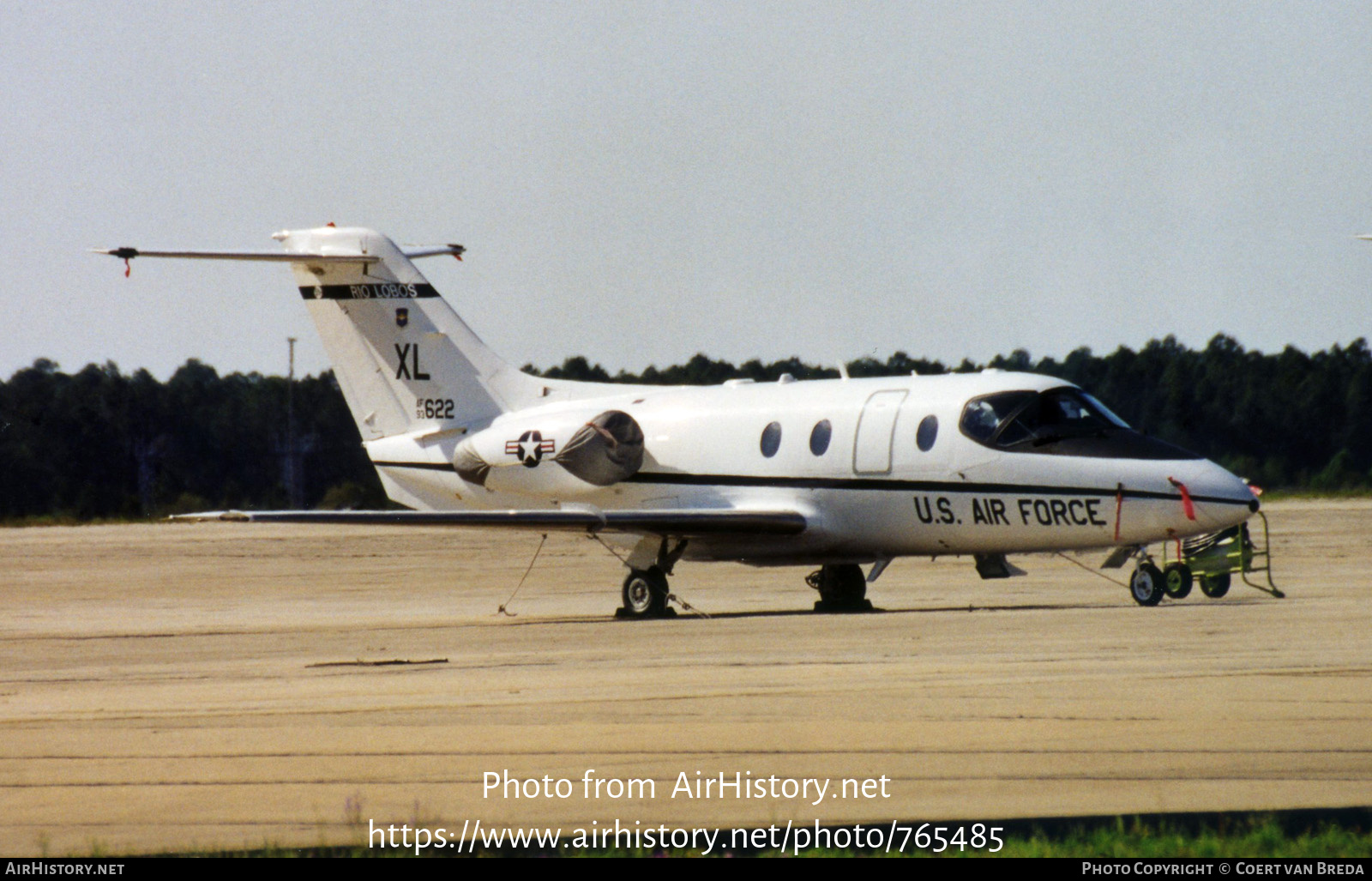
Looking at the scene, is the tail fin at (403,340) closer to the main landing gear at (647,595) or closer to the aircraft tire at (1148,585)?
the main landing gear at (647,595)

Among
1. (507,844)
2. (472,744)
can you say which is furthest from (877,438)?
(507,844)

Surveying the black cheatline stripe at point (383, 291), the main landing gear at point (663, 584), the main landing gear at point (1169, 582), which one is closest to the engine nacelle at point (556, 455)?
the main landing gear at point (663, 584)

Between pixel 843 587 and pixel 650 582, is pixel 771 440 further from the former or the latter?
pixel 650 582

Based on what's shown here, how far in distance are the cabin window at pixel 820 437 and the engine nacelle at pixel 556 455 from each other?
9.40 ft

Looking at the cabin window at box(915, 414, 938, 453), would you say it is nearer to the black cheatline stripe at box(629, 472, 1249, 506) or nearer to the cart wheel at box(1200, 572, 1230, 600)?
the black cheatline stripe at box(629, 472, 1249, 506)

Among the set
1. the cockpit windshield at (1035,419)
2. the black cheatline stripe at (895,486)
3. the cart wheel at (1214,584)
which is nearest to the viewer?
the black cheatline stripe at (895,486)

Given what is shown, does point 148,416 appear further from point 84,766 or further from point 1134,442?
point 84,766

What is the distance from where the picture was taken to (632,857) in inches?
284

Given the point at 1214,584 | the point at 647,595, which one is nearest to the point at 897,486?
the point at 647,595

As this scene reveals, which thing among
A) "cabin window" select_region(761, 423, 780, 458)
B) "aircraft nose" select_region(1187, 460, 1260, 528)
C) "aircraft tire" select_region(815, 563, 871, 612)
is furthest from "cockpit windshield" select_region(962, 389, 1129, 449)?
"aircraft tire" select_region(815, 563, 871, 612)

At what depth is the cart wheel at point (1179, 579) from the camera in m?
23.0

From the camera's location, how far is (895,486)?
858 inches

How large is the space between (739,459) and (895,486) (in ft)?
8.61
